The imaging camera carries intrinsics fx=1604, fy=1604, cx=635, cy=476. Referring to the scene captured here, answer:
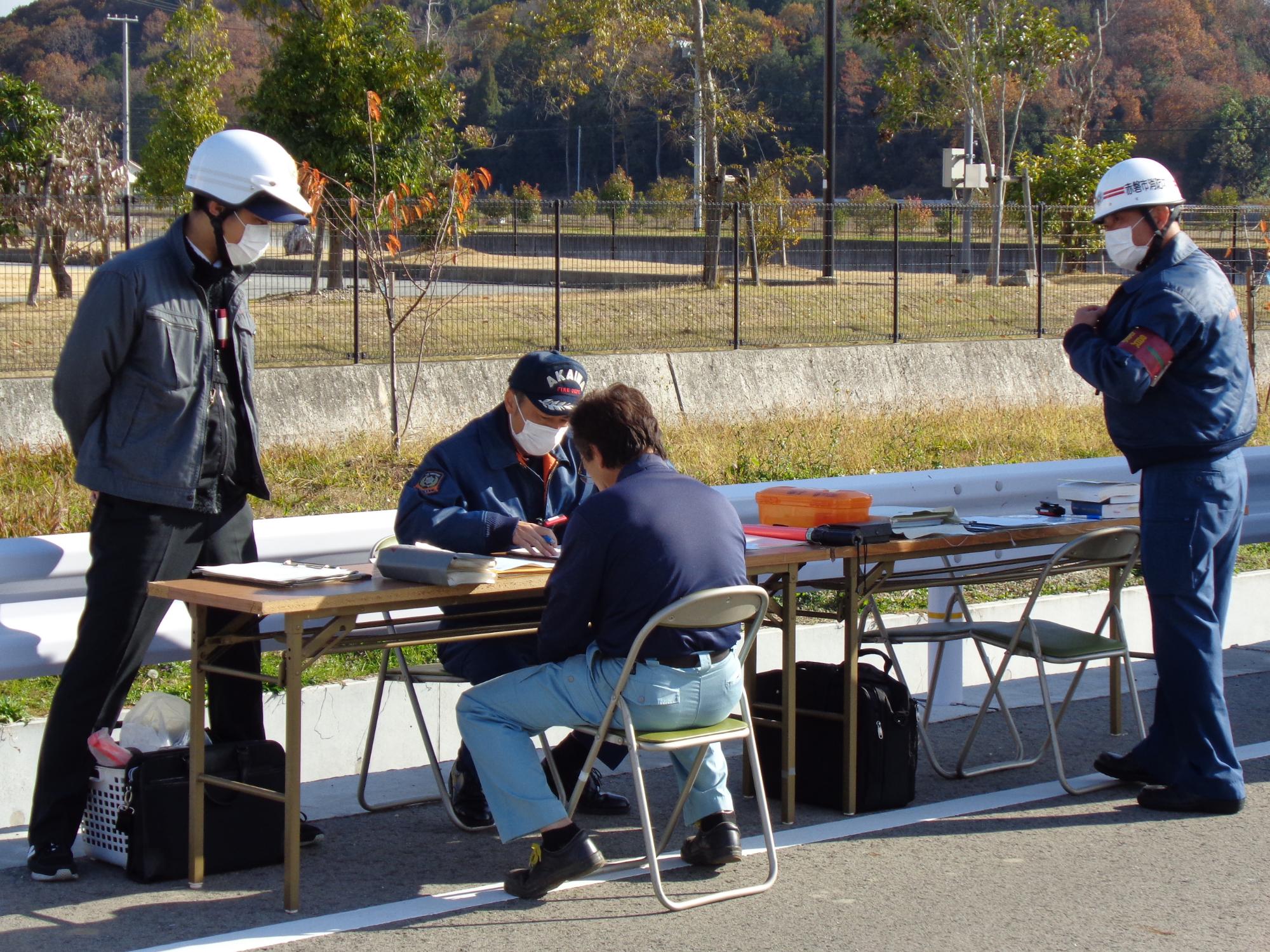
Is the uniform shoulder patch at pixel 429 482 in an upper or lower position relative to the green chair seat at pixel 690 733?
upper

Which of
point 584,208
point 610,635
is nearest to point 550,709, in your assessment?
point 610,635

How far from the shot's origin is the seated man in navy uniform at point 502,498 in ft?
17.1

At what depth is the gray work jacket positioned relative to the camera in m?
4.60

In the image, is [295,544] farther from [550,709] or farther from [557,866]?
[557,866]

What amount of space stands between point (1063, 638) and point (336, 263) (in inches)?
485

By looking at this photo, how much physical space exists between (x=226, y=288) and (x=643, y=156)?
9811cm

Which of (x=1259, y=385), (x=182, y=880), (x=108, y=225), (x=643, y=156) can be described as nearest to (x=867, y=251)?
(x=1259, y=385)

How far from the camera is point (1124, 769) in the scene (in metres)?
5.70

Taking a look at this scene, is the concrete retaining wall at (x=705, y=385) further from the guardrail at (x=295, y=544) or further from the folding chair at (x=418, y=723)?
the folding chair at (x=418, y=723)

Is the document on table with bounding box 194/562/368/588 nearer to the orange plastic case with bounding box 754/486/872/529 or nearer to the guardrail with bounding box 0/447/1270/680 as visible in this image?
the guardrail with bounding box 0/447/1270/680

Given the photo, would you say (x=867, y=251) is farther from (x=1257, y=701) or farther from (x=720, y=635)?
(x=720, y=635)

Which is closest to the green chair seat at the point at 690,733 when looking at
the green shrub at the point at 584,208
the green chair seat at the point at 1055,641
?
the green chair seat at the point at 1055,641

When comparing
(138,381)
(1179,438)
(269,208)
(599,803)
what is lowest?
(599,803)

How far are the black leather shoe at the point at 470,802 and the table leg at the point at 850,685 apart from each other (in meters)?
1.21
